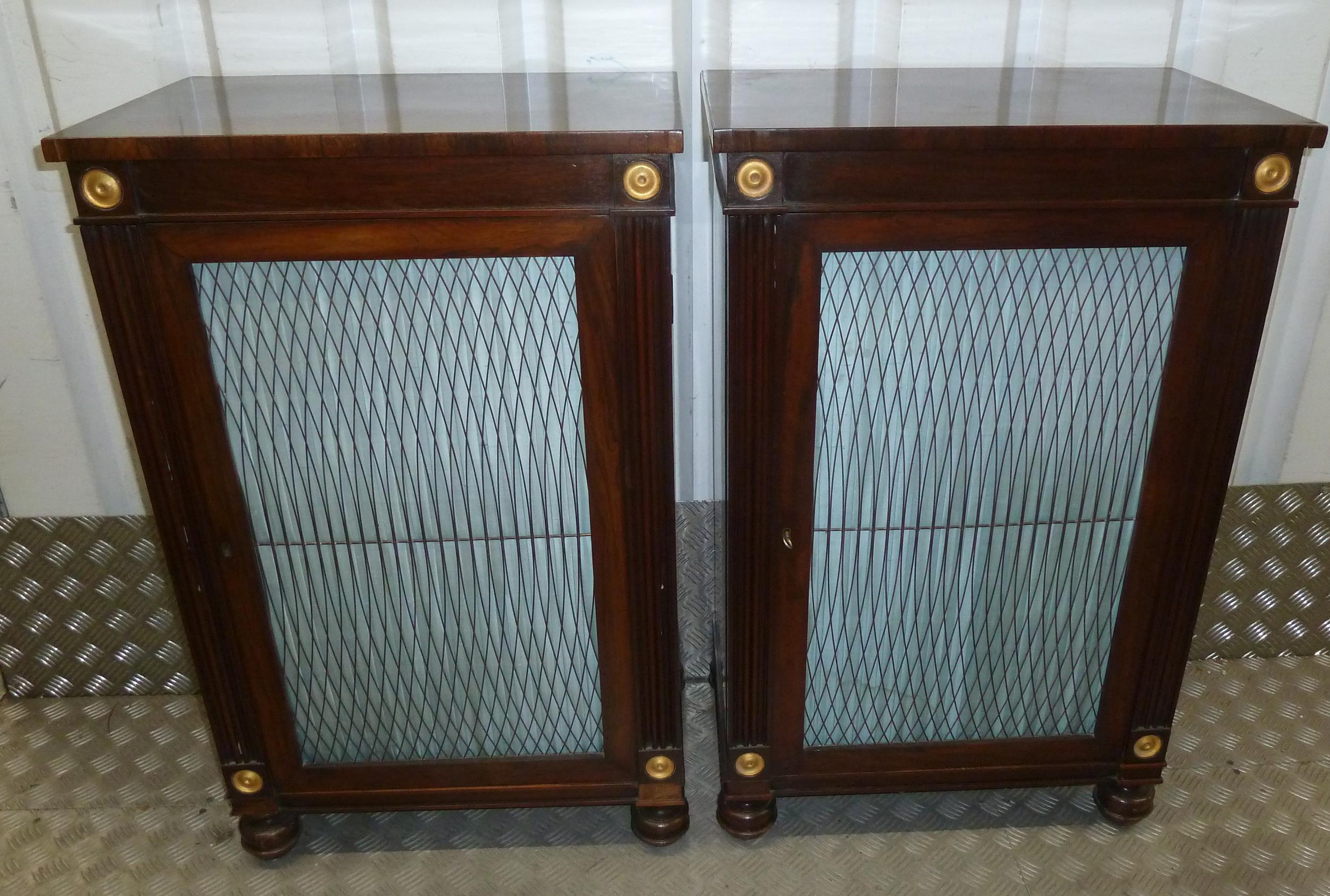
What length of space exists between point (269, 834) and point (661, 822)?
605mm

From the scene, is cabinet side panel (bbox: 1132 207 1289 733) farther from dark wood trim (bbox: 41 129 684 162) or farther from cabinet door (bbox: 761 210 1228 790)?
dark wood trim (bbox: 41 129 684 162)

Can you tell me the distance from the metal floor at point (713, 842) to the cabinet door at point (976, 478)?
0.15 metres

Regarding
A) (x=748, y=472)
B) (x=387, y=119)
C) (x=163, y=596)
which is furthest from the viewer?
(x=163, y=596)

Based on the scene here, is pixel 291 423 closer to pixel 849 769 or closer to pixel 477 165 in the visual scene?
pixel 477 165

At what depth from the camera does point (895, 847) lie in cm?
172

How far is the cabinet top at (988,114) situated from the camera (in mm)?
1189

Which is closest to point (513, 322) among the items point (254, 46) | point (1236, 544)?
point (254, 46)

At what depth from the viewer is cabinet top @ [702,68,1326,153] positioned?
46.8 inches

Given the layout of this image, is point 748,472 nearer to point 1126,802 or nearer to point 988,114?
point 988,114

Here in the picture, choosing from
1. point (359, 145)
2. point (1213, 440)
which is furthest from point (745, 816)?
point (359, 145)

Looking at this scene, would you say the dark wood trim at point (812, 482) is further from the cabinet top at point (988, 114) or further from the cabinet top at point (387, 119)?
the cabinet top at point (387, 119)

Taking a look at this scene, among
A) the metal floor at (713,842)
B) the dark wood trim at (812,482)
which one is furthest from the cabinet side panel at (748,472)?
the metal floor at (713,842)

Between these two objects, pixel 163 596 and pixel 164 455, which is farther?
pixel 163 596

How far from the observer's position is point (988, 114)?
128 centimetres
